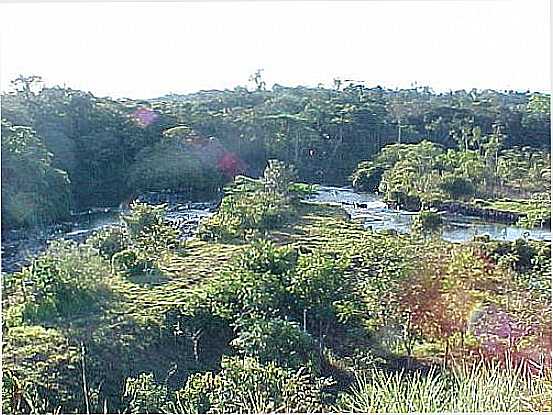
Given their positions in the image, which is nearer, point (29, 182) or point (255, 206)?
point (29, 182)

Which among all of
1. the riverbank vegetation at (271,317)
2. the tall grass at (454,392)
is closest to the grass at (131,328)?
the riverbank vegetation at (271,317)

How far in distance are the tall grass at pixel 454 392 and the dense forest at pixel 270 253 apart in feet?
0.07

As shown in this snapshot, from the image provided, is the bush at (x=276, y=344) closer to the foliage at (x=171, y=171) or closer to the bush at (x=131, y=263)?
the bush at (x=131, y=263)

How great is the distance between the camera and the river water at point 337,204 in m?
2.32

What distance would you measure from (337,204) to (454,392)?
2.49 feet

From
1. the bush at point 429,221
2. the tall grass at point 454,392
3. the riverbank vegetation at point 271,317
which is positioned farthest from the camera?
the bush at point 429,221

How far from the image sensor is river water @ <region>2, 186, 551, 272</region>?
232cm

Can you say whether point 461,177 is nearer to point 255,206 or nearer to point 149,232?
point 255,206

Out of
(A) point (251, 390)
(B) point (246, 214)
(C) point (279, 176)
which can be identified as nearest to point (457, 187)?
(C) point (279, 176)

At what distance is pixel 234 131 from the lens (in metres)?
2.49

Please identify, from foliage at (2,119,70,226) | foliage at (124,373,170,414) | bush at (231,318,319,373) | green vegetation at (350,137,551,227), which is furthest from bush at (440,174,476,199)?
foliage at (2,119,70,226)

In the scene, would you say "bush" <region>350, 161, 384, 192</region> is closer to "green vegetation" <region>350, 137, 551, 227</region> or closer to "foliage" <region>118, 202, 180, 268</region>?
"green vegetation" <region>350, 137, 551, 227</region>

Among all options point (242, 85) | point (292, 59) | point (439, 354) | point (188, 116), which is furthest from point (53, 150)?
point (439, 354)

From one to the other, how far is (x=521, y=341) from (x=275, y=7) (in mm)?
1299
